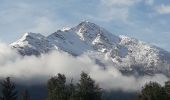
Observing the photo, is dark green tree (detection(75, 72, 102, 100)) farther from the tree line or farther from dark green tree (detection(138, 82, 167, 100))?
dark green tree (detection(138, 82, 167, 100))

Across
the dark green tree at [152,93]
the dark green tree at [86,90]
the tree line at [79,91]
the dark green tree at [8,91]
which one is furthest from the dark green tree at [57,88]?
the dark green tree at [152,93]

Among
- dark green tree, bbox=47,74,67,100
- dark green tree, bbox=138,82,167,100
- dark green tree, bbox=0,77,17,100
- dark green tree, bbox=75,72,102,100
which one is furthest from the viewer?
dark green tree, bbox=138,82,167,100

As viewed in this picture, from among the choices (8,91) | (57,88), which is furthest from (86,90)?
(8,91)

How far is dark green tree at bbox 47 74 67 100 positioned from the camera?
14350 cm

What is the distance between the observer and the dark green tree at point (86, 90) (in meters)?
139

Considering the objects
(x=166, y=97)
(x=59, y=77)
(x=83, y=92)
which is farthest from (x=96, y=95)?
(x=166, y=97)

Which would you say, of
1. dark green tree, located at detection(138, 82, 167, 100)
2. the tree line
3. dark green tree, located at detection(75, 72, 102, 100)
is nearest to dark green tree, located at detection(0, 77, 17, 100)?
the tree line

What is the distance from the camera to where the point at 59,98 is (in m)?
143

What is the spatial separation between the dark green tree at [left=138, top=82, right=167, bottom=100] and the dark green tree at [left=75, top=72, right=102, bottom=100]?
2066 cm

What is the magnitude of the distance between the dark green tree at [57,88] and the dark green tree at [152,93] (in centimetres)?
2307

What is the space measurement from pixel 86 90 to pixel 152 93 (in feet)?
79.8

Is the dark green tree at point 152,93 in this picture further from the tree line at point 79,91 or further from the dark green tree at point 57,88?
the dark green tree at point 57,88

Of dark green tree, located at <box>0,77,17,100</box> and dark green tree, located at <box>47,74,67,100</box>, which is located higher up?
dark green tree, located at <box>47,74,67,100</box>

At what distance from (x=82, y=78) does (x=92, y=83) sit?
2726mm
